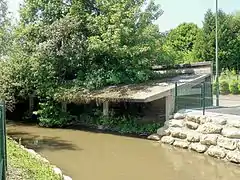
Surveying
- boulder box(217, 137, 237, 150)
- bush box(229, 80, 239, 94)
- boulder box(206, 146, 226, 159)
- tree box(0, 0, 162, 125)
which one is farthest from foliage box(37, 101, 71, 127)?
bush box(229, 80, 239, 94)

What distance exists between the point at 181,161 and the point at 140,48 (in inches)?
282

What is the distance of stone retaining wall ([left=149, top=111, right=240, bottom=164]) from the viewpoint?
1140 cm

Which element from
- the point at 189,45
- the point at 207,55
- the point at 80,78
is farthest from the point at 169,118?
the point at 189,45

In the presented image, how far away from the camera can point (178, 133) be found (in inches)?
539

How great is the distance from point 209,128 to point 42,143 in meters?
6.38

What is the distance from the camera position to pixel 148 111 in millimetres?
17750

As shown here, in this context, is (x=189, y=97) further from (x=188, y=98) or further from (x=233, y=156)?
(x=233, y=156)

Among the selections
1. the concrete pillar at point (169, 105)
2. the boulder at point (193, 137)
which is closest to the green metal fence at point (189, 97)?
the concrete pillar at point (169, 105)

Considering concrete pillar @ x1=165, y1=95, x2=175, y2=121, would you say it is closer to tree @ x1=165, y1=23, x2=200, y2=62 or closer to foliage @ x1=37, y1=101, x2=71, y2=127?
foliage @ x1=37, y1=101, x2=71, y2=127

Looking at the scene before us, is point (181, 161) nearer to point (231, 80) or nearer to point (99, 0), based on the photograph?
point (99, 0)

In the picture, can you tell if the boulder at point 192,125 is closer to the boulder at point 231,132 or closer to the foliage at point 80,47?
the boulder at point 231,132

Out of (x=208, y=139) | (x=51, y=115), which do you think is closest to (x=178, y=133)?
(x=208, y=139)

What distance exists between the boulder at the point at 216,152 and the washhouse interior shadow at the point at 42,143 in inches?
181

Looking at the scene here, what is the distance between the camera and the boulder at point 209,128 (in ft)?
39.9
